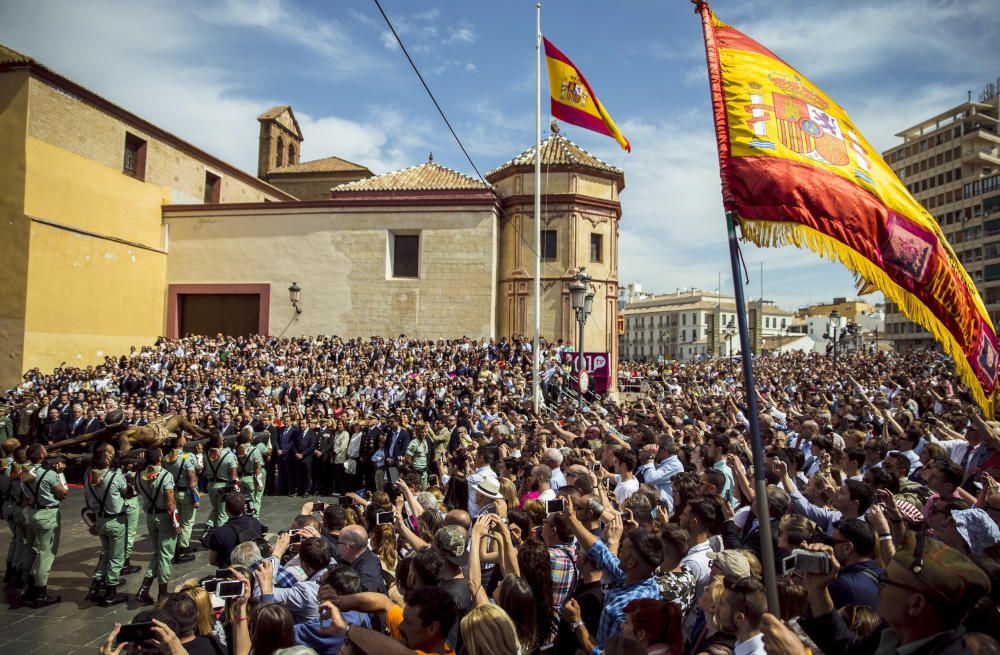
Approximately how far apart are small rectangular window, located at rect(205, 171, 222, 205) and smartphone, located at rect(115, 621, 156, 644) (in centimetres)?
3227

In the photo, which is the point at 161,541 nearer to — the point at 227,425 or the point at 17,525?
the point at 17,525

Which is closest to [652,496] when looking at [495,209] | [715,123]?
[715,123]

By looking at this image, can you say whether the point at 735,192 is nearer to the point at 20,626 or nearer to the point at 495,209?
the point at 20,626

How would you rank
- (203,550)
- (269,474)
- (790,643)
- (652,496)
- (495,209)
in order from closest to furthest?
(790,643)
(652,496)
(203,550)
(269,474)
(495,209)

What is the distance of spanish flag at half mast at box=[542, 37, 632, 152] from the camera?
14.6 meters

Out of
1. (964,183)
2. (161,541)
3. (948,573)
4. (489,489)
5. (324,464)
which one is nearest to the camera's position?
(948,573)

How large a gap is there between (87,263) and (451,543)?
26.6m

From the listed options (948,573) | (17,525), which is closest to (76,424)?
(17,525)

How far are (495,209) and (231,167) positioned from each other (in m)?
15.2

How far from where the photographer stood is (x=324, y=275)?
27.7 meters

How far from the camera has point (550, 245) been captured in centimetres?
2706

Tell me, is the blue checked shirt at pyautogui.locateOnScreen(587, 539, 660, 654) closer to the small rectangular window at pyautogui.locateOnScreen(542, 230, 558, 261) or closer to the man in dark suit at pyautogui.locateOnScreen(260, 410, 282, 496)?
the man in dark suit at pyautogui.locateOnScreen(260, 410, 282, 496)

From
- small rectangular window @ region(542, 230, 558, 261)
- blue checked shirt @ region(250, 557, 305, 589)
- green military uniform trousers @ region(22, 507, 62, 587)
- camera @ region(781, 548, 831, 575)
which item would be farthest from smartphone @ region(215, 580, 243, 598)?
small rectangular window @ region(542, 230, 558, 261)

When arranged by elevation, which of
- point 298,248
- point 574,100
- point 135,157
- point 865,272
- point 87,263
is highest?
point 135,157
